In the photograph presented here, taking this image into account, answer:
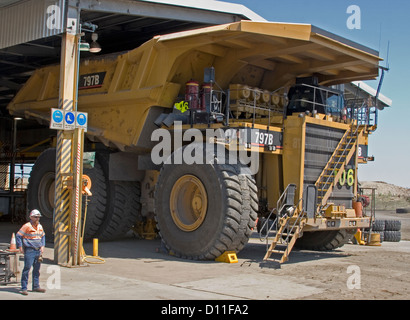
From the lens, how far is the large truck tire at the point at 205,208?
37.1ft

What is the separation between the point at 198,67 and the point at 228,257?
15.6 feet

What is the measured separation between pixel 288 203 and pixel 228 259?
1737mm

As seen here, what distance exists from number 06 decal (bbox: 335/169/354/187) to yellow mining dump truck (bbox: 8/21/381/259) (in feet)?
0.08

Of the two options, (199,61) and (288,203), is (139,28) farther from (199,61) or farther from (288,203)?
(288,203)

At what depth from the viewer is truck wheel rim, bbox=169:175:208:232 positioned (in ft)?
40.0

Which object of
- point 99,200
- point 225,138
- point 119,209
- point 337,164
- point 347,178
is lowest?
point 119,209

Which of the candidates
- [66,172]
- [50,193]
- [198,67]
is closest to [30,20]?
[66,172]

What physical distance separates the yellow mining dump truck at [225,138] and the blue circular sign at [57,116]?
273 cm

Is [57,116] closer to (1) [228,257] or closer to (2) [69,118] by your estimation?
(2) [69,118]

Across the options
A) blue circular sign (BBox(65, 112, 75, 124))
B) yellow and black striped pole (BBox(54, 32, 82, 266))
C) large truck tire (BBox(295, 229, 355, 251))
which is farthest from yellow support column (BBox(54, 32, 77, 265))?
large truck tire (BBox(295, 229, 355, 251))

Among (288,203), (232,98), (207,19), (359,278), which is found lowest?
(359,278)

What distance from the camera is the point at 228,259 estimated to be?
448 inches

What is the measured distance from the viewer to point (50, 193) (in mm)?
15695
